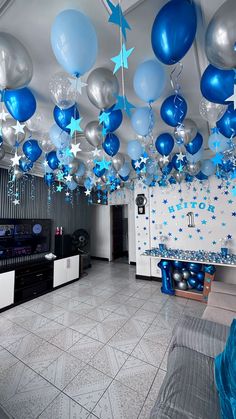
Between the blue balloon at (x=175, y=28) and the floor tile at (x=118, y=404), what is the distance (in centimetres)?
233

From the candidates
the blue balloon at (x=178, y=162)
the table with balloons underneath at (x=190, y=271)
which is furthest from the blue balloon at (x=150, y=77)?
the table with balloons underneath at (x=190, y=271)

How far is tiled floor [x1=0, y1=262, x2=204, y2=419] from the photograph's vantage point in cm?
133

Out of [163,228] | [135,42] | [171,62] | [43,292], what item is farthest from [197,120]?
[43,292]

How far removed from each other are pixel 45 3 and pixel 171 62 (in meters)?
0.81

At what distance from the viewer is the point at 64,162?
2.33 m

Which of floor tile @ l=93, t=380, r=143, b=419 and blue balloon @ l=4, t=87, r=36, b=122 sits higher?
blue balloon @ l=4, t=87, r=36, b=122

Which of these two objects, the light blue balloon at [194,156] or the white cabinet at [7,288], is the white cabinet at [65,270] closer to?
the white cabinet at [7,288]

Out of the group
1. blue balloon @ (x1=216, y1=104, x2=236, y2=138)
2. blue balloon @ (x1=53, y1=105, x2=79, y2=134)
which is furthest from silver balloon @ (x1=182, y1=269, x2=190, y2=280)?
blue balloon @ (x1=53, y1=105, x2=79, y2=134)

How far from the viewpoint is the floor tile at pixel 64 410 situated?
1.24 meters

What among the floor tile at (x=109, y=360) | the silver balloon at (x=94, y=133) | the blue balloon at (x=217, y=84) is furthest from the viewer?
the silver balloon at (x=94, y=133)

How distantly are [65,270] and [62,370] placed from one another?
94.4 inches

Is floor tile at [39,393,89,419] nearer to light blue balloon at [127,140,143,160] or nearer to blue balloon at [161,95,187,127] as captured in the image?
blue balloon at [161,95,187,127]

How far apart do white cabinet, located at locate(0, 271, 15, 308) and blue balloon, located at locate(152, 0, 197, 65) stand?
3454mm

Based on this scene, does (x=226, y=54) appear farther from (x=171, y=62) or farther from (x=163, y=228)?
Result: (x=163, y=228)
